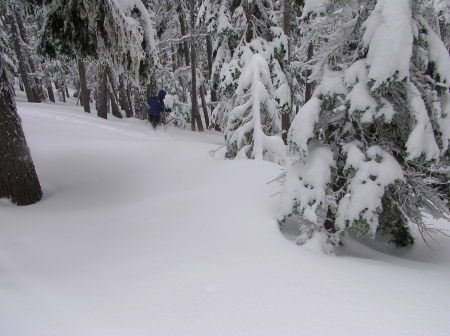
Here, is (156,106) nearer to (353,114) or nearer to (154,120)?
(154,120)

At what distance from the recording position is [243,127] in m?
9.48

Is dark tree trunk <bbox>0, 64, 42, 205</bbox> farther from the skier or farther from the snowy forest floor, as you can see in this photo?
the skier

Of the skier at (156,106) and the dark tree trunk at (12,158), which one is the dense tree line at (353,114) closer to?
the dark tree trunk at (12,158)

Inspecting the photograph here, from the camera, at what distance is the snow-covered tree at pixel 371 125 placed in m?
4.22

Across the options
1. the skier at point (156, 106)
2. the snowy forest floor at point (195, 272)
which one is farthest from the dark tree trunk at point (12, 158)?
the skier at point (156, 106)

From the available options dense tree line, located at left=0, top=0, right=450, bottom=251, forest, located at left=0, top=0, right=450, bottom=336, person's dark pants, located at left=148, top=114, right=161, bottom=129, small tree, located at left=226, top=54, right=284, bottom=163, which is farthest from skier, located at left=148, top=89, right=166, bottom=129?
dense tree line, located at left=0, top=0, right=450, bottom=251

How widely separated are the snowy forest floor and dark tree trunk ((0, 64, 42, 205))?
0.29 meters

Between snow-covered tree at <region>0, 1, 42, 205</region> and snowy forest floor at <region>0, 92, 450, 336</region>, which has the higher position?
snow-covered tree at <region>0, 1, 42, 205</region>

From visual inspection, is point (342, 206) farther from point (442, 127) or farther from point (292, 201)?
point (442, 127)

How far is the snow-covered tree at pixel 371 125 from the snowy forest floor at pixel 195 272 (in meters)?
0.64

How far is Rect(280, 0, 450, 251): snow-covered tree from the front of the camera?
166 inches

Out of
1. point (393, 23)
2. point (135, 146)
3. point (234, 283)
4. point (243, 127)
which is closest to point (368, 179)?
point (393, 23)

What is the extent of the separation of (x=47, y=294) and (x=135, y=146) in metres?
6.68

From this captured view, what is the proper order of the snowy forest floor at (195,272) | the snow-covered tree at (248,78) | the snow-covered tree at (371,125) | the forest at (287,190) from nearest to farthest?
the snowy forest floor at (195,272) → the forest at (287,190) → the snow-covered tree at (371,125) → the snow-covered tree at (248,78)
